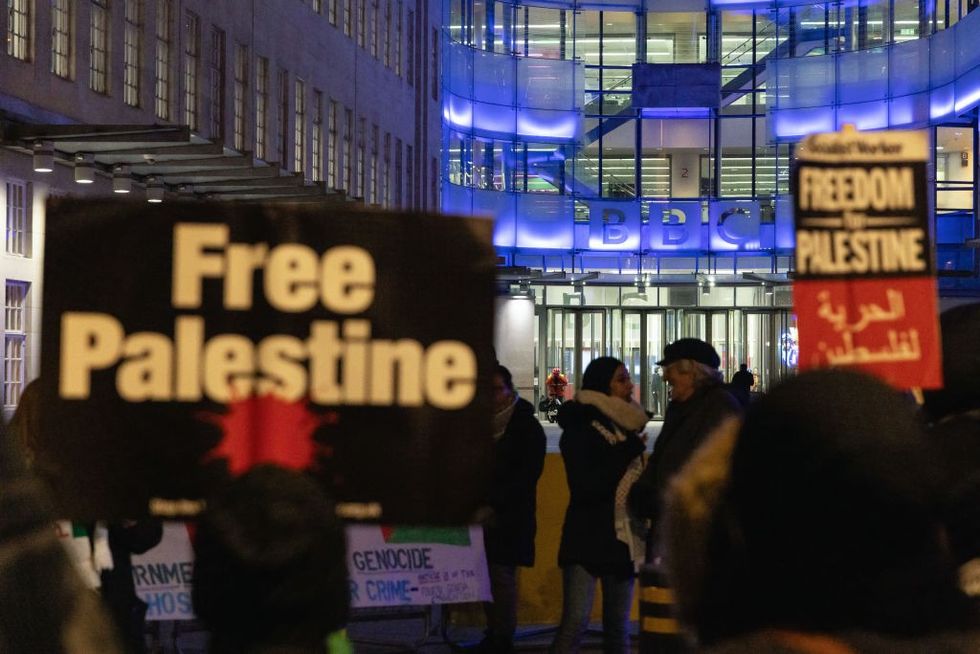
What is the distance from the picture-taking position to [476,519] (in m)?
4.73

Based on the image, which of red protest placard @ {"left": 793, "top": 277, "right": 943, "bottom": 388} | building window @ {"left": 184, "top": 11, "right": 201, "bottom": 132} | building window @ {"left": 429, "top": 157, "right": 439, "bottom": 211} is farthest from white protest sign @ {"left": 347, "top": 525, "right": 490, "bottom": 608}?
building window @ {"left": 429, "top": 157, "right": 439, "bottom": 211}

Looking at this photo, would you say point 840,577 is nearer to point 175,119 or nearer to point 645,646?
point 645,646

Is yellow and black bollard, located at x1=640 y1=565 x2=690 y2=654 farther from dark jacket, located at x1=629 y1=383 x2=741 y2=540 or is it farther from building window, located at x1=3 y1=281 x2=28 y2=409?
building window, located at x1=3 y1=281 x2=28 y2=409

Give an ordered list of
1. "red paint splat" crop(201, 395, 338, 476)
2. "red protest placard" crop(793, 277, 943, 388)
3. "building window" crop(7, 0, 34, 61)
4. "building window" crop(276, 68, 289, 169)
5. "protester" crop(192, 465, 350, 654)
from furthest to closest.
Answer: "building window" crop(276, 68, 289, 169), "building window" crop(7, 0, 34, 61), "red protest placard" crop(793, 277, 943, 388), "red paint splat" crop(201, 395, 338, 476), "protester" crop(192, 465, 350, 654)

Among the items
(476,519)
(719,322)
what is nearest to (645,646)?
(476,519)

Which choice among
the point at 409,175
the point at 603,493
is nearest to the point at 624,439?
the point at 603,493

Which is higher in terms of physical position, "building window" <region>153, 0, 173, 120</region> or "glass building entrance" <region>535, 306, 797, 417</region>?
"building window" <region>153, 0, 173, 120</region>

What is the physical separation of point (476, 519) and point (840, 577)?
8.64ft

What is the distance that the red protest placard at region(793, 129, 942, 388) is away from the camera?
20.3 ft

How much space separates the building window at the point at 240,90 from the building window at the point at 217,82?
93 centimetres

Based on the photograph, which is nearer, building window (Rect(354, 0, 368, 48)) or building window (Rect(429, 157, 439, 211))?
building window (Rect(354, 0, 368, 48))

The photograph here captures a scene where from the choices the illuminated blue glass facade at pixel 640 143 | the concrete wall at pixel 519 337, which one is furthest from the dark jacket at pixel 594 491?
the concrete wall at pixel 519 337

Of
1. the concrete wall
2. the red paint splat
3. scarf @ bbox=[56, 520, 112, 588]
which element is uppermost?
the concrete wall

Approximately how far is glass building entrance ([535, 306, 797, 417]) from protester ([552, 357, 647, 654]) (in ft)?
126
